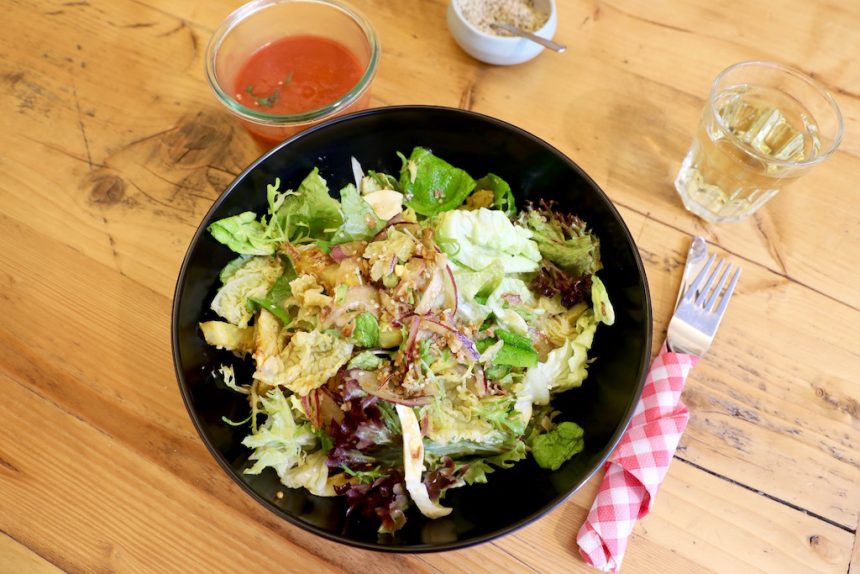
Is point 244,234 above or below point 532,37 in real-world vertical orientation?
below

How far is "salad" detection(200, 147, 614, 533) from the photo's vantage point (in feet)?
4.11

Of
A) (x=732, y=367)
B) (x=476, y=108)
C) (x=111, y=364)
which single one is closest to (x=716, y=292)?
(x=732, y=367)

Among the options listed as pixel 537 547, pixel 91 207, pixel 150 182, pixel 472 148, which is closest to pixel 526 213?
pixel 472 148

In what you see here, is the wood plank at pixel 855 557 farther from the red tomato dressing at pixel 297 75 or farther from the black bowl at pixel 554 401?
the red tomato dressing at pixel 297 75

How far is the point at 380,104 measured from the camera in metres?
1.86

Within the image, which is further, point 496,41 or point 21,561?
point 496,41

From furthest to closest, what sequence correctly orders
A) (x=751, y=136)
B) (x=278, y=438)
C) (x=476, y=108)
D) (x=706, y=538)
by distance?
(x=476, y=108) → (x=751, y=136) → (x=706, y=538) → (x=278, y=438)

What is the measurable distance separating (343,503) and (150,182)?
114 cm

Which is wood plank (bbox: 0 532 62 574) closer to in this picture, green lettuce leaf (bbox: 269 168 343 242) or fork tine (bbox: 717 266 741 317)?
green lettuce leaf (bbox: 269 168 343 242)

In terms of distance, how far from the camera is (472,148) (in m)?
1.52

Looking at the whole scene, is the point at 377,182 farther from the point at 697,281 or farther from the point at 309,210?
the point at 697,281

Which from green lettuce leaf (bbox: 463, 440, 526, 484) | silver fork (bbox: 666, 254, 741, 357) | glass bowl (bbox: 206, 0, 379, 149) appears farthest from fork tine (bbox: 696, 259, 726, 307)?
glass bowl (bbox: 206, 0, 379, 149)

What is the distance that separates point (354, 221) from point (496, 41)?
775 mm

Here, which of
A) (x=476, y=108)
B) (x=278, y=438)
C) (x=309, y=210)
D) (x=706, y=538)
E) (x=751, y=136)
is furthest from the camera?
(x=476, y=108)
